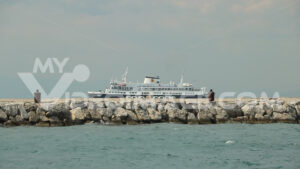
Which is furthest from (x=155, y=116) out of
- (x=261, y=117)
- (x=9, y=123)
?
(x=9, y=123)

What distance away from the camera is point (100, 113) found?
2936cm

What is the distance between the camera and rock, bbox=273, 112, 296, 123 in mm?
31391

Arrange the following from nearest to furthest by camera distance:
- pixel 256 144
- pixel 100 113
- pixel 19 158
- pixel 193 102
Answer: pixel 19 158 < pixel 256 144 < pixel 100 113 < pixel 193 102

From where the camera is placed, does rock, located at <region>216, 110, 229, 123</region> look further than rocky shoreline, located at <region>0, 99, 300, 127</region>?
Yes

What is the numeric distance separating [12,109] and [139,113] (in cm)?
925

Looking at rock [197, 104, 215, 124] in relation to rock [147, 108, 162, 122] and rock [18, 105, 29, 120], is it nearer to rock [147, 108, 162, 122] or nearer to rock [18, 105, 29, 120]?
rock [147, 108, 162, 122]

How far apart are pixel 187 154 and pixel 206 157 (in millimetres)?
1088

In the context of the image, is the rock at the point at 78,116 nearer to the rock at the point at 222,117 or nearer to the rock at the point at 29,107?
the rock at the point at 29,107

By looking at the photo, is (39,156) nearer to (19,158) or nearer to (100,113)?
(19,158)

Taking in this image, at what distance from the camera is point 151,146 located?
20781mm

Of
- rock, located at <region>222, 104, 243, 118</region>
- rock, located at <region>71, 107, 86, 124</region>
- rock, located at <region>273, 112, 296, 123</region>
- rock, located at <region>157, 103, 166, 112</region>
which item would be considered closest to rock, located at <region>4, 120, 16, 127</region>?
rock, located at <region>71, 107, 86, 124</region>

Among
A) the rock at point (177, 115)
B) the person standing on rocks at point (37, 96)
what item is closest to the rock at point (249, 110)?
the rock at point (177, 115)

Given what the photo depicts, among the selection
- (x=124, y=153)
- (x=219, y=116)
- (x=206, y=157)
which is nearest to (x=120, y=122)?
(x=219, y=116)

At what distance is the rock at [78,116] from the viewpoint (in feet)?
94.5
